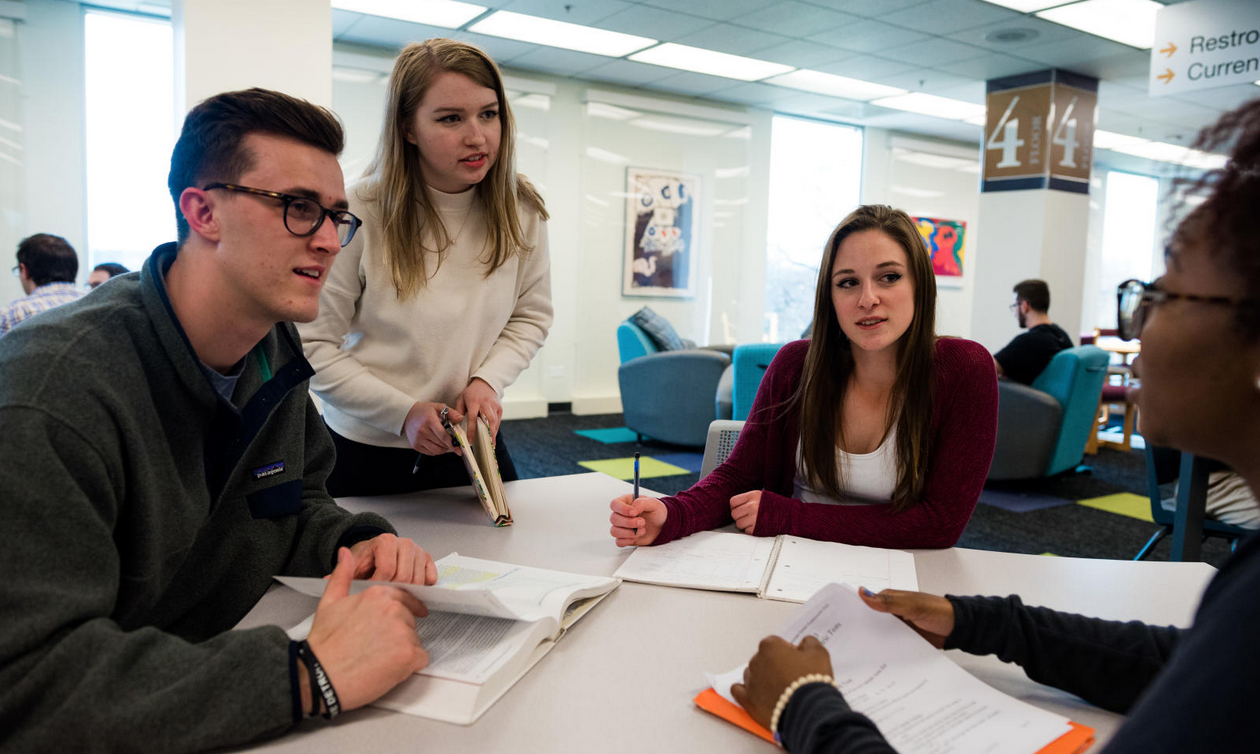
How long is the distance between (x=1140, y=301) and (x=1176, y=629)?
1.60 feet

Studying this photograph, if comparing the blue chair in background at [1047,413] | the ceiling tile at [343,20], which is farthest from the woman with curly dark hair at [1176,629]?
the ceiling tile at [343,20]

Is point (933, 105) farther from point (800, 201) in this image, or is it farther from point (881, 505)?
point (881, 505)

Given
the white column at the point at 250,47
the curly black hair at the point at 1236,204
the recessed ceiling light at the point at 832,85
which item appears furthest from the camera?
the recessed ceiling light at the point at 832,85

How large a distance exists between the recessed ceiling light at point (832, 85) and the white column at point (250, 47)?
4831mm

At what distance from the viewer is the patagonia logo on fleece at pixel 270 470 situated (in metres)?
1.27

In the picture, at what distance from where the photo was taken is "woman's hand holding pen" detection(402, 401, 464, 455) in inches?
65.1

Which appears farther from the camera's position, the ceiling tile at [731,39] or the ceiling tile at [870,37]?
the ceiling tile at [731,39]

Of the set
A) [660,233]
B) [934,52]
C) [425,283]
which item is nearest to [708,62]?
[660,233]

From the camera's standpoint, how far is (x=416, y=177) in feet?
5.88

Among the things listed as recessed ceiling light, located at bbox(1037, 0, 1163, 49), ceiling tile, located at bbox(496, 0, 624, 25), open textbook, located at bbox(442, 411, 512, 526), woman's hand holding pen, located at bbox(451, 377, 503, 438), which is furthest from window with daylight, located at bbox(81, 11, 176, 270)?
recessed ceiling light, located at bbox(1037, 0, 1163, 49)

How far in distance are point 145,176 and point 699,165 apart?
5076 mm

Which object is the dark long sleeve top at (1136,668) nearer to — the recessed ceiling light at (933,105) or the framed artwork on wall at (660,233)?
the framed artwork on wall at (660,233)

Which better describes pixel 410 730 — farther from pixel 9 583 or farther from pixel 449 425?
pixel 449 425

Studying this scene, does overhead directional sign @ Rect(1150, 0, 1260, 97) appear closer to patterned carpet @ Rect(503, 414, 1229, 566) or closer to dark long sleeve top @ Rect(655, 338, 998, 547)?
Result: patterned carpet @ Rect(503, 414, 1229, 566)
